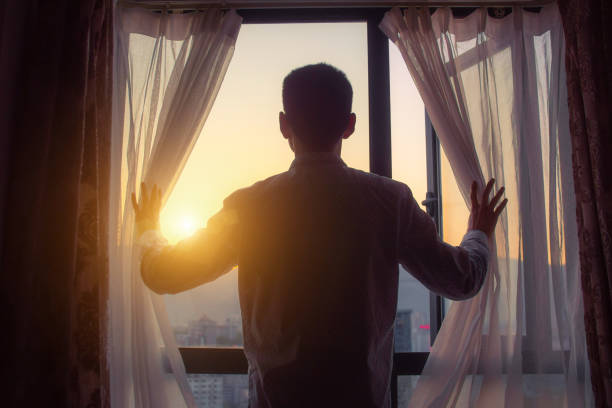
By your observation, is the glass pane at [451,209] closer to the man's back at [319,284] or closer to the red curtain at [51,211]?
the man's back at [319,284]

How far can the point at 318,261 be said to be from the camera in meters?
0.85

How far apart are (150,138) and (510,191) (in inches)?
53.9

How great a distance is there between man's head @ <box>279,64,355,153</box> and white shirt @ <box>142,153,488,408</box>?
0.04 metres

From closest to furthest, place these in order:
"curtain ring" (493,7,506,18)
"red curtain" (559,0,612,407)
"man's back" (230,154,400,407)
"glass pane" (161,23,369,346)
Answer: "man's back" (230,154,400,407) < "red curtain" (559,0,612,407) < "glass pane" (161,23,369,346) < "curtain ring" (493,7,506,18)

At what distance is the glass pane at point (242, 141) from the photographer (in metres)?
1.61

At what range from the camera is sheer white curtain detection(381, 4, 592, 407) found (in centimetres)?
147

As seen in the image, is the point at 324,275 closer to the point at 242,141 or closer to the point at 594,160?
the point at 242,141

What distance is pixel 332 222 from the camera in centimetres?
87

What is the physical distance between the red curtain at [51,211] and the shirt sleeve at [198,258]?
493 mm

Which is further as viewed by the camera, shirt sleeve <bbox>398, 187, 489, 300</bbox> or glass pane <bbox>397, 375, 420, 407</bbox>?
glass pane <bbox>397, 375, 420, 407</bbox>

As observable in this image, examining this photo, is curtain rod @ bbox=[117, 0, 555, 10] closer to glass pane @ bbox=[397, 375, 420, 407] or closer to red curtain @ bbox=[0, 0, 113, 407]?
red curtain @ bbox=[0, 0, 113, 407]

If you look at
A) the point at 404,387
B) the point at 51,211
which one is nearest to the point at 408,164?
the point at 404,387

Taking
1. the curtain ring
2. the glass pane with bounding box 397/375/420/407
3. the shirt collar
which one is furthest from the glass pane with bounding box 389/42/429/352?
the shirt collar

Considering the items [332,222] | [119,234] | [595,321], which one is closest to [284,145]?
[119,234]
